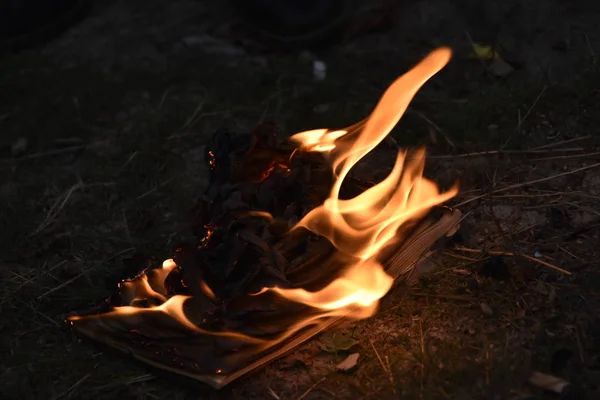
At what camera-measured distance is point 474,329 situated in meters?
2.36

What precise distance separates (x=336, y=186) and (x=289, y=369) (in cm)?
54

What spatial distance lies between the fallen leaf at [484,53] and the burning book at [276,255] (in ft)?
4.02

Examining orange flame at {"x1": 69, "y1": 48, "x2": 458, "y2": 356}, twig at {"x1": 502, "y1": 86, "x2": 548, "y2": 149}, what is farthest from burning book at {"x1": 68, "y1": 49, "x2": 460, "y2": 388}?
twig at {"x1": 502, "y1": 86, "x2": 548, "y2": 149}

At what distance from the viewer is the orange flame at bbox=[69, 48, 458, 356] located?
226 centimetres

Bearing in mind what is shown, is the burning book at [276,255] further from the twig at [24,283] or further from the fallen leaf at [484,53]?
the fallen leaf at [484,53]

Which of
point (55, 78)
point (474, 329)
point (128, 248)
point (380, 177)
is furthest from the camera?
point (55, 78)

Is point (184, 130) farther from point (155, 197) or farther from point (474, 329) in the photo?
point (474, 329)

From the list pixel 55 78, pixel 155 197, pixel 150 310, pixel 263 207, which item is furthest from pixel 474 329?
pixel 55 78

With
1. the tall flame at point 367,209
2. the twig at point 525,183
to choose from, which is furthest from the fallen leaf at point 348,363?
the twig at point 525,183

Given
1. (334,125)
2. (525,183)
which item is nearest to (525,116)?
(525,183)

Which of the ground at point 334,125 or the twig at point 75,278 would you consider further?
the twig at point 75,278

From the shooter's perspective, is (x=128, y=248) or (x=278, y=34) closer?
(x=128, y=248)

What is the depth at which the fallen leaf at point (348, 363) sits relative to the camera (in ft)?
7.52

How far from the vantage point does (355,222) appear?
2.39m
